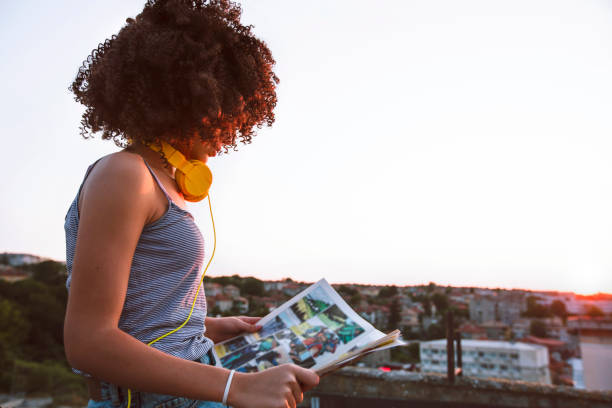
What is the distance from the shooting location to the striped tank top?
2.43ft

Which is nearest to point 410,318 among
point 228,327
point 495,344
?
point 228,327

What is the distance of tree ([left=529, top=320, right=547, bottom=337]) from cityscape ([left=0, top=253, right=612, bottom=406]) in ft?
0.17

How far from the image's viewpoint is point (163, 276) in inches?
30.4

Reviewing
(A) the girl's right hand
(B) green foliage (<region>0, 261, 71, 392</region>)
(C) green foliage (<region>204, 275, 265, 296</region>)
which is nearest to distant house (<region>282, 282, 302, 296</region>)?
(C) green foliage (<region>204, 275, 265, 296</region>)

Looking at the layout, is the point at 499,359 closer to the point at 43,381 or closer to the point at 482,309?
the point at 482,309

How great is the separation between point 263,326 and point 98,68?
77cm

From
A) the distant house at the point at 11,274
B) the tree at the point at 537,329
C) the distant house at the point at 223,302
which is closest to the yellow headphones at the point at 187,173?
the distant house at the point at 223,302

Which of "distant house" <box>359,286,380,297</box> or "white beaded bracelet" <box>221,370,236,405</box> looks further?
"distant house" <box>359,286,380,297</box>

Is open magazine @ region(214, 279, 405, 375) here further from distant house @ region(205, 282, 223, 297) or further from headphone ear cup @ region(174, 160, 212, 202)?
distant house @ region(205, 282, 223, 297)

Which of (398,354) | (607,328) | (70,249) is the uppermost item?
(70,249)

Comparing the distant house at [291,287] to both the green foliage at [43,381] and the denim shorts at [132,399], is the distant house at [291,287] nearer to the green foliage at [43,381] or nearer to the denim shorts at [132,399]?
the denim shorts at [132,399]

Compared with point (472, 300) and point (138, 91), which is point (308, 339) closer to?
point (138, 91)

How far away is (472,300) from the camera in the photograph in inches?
567

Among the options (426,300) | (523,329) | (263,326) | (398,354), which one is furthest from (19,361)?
(263,326)
